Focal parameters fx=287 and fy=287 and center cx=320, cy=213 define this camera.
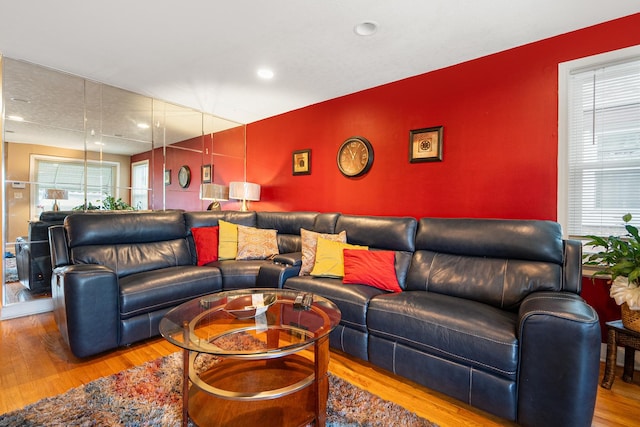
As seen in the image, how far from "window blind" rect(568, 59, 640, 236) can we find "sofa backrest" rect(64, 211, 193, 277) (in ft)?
11.9

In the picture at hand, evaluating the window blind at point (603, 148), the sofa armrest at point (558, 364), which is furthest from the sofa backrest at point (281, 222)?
the window blind at point (603, 148)

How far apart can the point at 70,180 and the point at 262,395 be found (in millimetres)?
3342

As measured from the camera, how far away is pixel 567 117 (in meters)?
2.25

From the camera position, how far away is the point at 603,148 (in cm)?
216

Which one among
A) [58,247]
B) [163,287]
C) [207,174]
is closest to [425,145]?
[163,287]

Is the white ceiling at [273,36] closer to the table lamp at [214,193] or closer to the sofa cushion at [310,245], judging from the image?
the table lamp at [214,193]

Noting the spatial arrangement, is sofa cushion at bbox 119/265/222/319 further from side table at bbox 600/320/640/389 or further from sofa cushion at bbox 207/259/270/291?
side table at bbox 600/320/640/389

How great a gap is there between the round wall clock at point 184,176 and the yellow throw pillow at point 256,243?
1.61m

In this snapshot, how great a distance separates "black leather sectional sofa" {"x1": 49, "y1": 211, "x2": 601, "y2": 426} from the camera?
135cm

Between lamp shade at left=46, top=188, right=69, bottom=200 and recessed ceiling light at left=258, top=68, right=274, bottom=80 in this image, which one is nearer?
recessed ceiling light at left=258, top=68, right=274, bottom=80

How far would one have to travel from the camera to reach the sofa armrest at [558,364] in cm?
128

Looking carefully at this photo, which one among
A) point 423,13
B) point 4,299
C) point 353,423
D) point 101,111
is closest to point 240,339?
point 353,423

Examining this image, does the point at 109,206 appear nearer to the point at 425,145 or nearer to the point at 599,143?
the point at 425,145

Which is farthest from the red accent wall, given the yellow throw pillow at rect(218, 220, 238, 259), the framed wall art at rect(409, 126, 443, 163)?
the yellow throw pillow at rect(218, 220, 238, 259)
